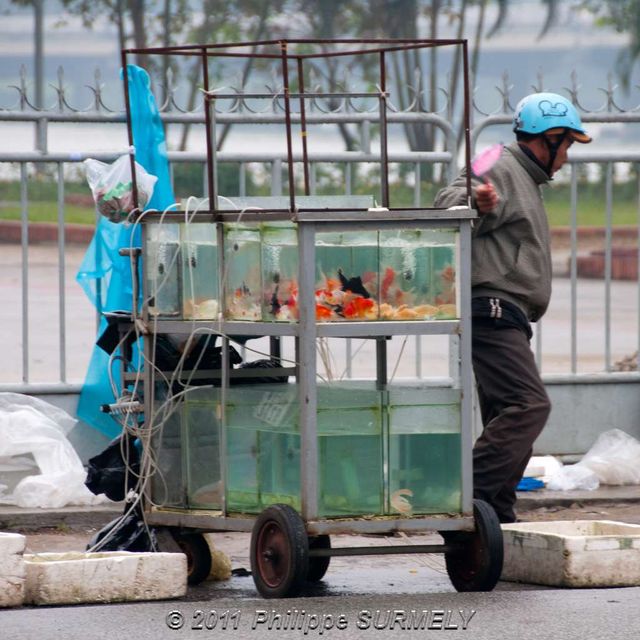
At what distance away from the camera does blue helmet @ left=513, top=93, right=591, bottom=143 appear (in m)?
6.43

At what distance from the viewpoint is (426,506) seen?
212 inches

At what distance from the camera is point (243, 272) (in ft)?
17.9

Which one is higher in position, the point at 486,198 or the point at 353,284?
the point at 486,198

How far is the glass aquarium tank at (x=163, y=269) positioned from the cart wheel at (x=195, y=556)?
0.87 meters

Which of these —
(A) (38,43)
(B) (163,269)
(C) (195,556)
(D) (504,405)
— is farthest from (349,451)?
(A) (38,43)

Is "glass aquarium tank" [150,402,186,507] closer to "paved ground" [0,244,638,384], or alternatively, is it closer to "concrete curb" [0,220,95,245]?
"paved ground" [0,244,638,384]

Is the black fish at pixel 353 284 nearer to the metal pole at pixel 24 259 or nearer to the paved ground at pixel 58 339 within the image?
the paved ground at pixel 58 339

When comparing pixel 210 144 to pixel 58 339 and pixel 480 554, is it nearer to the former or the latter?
pixel 480 554

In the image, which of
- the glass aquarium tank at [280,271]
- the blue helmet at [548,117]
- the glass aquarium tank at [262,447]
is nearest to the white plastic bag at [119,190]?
the glass aquarium tank at [280,271]

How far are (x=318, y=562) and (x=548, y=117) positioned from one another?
82.9 inches

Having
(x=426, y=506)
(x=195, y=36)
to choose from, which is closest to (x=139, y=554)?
(x=426, y=506)

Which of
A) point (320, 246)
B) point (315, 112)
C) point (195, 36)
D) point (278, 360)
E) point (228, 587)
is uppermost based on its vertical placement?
point (195, 36)

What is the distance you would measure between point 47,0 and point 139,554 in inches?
864

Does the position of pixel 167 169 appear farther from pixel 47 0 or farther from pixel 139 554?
pixel 47 0
